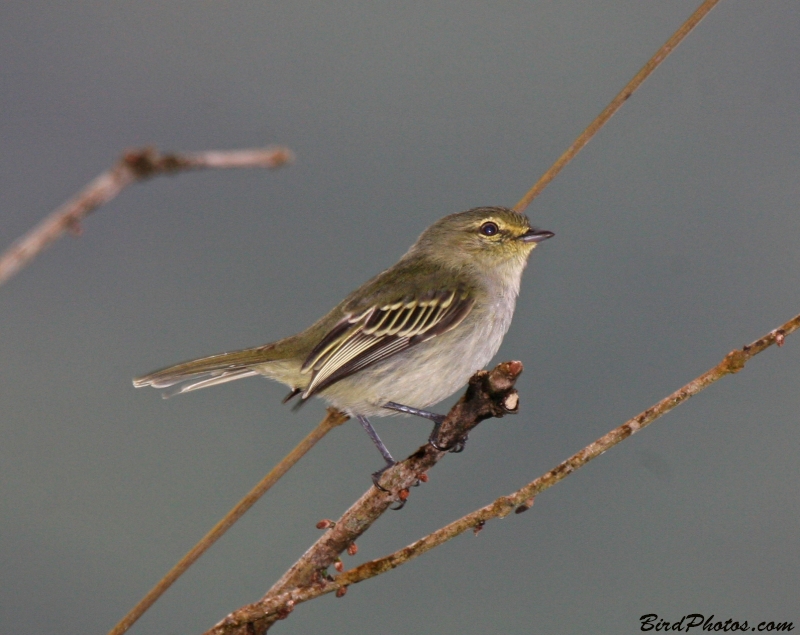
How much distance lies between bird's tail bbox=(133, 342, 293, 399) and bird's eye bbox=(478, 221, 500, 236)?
132 cm

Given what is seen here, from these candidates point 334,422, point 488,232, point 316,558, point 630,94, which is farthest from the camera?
point 488,232

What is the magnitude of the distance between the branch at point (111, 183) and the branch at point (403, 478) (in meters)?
1.72

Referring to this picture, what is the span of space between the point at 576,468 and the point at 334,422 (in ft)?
3.92

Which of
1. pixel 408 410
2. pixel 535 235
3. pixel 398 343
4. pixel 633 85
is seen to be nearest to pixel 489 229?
pixel 535 235

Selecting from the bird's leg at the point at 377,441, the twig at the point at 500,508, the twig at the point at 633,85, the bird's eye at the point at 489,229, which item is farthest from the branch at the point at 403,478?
the bird's eye at the point at 489,229

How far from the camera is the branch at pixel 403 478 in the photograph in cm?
277

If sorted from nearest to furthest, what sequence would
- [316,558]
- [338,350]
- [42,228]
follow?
[42,228], [316,558], [338,350]

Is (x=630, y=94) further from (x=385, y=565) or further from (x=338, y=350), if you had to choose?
(x=338, y=350)

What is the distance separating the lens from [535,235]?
483 centimetres

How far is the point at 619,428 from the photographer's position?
7.45 ft

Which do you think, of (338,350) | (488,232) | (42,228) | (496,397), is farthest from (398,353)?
(42,228)

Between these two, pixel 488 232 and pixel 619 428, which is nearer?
pixel 619 428

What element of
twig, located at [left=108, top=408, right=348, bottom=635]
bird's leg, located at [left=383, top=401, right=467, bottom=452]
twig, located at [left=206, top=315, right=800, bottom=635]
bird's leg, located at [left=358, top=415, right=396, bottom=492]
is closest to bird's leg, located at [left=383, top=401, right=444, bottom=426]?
bird's leg, located at [left=383, top=401, right=467, bottom=452]

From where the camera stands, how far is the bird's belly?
172 inches
